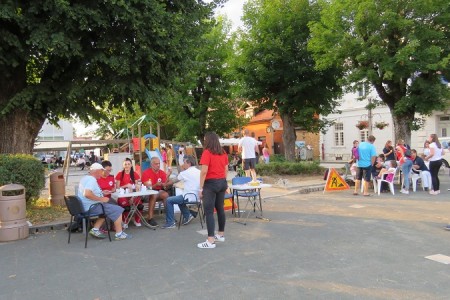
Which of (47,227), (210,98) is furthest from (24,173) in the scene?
(210,98)

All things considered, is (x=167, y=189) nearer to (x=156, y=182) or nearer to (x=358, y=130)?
(x=156, y=182)

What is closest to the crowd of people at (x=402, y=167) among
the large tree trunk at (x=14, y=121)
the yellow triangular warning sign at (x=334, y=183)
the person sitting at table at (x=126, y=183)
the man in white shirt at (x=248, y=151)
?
the yellow triangular warning sign at (x=334, y=183)

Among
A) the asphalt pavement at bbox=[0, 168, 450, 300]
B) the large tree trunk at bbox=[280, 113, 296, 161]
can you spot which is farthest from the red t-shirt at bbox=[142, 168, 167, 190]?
the large tree trunk at bbox=[280, 113, 296, 161]

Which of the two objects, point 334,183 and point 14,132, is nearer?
point 14,132

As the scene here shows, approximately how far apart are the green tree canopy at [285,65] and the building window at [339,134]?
57.9 feet

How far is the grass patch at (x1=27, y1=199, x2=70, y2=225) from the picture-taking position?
8805 millimetres

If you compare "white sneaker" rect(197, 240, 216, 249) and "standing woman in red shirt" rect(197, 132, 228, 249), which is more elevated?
"standing woman in red shirt" rect(197, 132, 228, 249)

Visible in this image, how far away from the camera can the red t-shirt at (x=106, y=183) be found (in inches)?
308

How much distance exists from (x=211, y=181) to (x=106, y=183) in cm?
270

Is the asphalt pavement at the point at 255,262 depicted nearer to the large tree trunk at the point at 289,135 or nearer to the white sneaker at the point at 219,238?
the white sneaker at the point at 219,238

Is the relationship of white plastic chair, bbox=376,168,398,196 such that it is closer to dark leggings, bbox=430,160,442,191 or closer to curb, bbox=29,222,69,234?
dark leggings, bbox=430,160,442,191

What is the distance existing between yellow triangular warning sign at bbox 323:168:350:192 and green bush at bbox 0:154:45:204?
350 inches

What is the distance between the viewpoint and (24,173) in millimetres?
8828

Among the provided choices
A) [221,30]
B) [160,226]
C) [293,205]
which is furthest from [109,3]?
[221,30]
